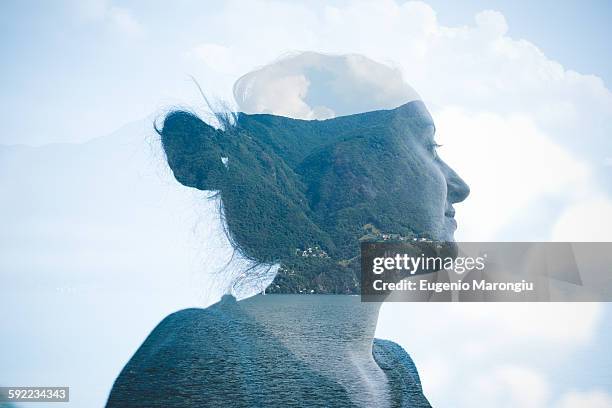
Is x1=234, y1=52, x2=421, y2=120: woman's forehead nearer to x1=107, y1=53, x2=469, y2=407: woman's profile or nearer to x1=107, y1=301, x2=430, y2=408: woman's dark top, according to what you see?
x1=107, y1=53, x2=469, y2=407: woman's profile

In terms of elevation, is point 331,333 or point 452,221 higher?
point 452,221

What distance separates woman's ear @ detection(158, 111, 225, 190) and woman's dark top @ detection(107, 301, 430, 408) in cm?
154

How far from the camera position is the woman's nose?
338 inches

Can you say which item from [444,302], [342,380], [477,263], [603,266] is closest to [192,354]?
[342,380]

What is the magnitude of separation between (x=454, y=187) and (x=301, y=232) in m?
2.47

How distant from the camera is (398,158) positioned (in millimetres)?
8211

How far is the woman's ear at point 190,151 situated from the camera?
7.07 meters

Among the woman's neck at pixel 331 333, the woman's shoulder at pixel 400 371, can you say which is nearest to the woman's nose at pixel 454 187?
the woman's neck at pixel 331 333

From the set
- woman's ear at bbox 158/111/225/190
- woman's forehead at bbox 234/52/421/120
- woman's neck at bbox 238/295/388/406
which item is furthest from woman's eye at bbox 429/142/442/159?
woman's ear at bbox 158/111/225/190

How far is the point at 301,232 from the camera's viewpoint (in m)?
7.73

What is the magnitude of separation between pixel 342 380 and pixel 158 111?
3991mm
